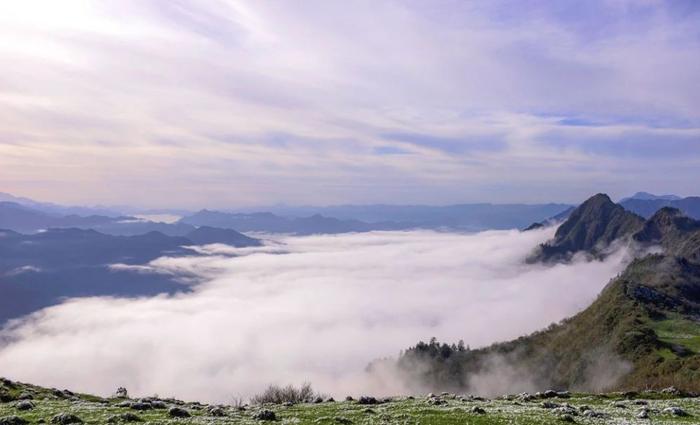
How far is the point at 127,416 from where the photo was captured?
3100 cm

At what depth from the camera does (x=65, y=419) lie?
29875mm

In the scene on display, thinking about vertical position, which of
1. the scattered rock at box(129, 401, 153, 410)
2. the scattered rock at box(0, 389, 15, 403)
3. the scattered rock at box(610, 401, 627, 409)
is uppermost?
the scattered rock at box(129, 401, 153, 410)

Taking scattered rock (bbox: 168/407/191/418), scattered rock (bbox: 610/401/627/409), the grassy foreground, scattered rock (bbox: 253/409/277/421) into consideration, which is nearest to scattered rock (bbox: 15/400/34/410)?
the grassy foreground

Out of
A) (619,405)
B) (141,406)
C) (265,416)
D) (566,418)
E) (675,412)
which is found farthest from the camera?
(619,405)

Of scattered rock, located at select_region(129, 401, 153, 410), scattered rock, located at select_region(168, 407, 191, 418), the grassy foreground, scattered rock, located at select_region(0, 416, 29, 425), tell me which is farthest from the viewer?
scattered rock, located at select_region(129, 401, 153, 410)

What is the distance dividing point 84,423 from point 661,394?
60.9 metres

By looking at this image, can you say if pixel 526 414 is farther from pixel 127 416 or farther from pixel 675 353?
pixel 675 353

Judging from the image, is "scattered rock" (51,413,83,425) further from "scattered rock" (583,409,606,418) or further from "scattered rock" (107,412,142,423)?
"scattered rock" (583,409,606,418)

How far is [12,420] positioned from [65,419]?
286cm

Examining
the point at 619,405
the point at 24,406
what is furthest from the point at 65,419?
the point at 619,405

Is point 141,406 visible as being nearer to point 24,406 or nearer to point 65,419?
point 65,419

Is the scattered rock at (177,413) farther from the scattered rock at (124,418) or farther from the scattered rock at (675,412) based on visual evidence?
the scattered rock at (675,412)

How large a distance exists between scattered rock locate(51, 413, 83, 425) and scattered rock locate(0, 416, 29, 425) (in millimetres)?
1569

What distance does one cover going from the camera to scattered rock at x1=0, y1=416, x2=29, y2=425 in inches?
1123
